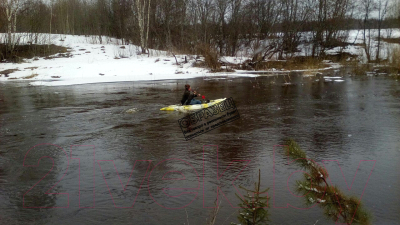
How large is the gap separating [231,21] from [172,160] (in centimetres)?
3977

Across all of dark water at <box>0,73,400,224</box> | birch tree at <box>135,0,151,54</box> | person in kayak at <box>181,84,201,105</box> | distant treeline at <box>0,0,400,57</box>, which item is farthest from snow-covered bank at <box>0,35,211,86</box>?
person in kayak at <box>181,84,201,105</box>

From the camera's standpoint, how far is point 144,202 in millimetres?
5473

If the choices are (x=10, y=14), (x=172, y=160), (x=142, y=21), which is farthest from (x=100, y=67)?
(x=172, y=160)

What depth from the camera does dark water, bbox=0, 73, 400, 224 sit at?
5195 millimetres

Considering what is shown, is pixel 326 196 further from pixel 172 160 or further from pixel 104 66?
pixel 104 66

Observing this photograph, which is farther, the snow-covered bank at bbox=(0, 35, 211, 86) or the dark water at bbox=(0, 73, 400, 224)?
the snow-covered bank at bbox=(0, 35, 211, 86)

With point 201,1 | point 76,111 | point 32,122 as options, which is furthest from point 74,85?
point 201,1

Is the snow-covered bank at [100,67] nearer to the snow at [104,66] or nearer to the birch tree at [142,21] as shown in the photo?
the snow at [104,66]

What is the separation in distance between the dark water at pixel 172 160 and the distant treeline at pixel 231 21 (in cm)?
2963

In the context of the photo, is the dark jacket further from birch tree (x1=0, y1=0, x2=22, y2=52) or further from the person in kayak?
birch tree (x1=0, y1=0, x2=22, y2=52)

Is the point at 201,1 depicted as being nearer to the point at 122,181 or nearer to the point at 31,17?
the point at 31,17

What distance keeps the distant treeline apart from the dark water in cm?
2963

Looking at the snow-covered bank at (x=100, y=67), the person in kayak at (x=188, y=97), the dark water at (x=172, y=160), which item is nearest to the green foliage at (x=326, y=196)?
the dark water at (x=172, y=160)

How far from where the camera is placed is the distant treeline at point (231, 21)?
42.5 m
